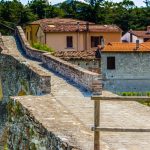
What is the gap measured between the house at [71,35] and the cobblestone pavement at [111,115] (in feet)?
118

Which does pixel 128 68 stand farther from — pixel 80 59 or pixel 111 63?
pixel 80 59

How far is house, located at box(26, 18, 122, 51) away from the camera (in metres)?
52.8

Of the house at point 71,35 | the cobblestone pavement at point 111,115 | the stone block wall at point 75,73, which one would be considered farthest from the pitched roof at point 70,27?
the cobblestone pavement at point 111,115

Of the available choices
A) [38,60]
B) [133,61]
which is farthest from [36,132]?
[133,61]

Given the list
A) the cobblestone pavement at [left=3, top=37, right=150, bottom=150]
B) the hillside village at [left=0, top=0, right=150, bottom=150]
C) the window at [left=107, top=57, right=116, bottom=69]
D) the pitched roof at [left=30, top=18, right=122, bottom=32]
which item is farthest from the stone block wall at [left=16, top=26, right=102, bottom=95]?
the pitched roof at [left=30, top=18, right=122, bottom=32]

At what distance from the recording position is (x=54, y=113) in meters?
11.2

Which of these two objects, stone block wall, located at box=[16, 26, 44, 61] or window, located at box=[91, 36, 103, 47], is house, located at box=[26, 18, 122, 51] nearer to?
window, located at box=[91, 36, 103, 47]

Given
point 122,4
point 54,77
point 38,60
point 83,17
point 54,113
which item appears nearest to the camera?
point 54,113

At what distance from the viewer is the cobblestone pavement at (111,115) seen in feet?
30.8

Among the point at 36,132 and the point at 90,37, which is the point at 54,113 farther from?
the point at 90,37

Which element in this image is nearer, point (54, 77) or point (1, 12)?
point (54, 77)

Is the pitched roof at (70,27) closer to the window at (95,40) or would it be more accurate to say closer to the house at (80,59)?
the window at (95,40)

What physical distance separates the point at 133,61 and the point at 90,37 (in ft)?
31.7

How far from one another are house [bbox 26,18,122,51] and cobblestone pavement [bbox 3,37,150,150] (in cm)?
3584
